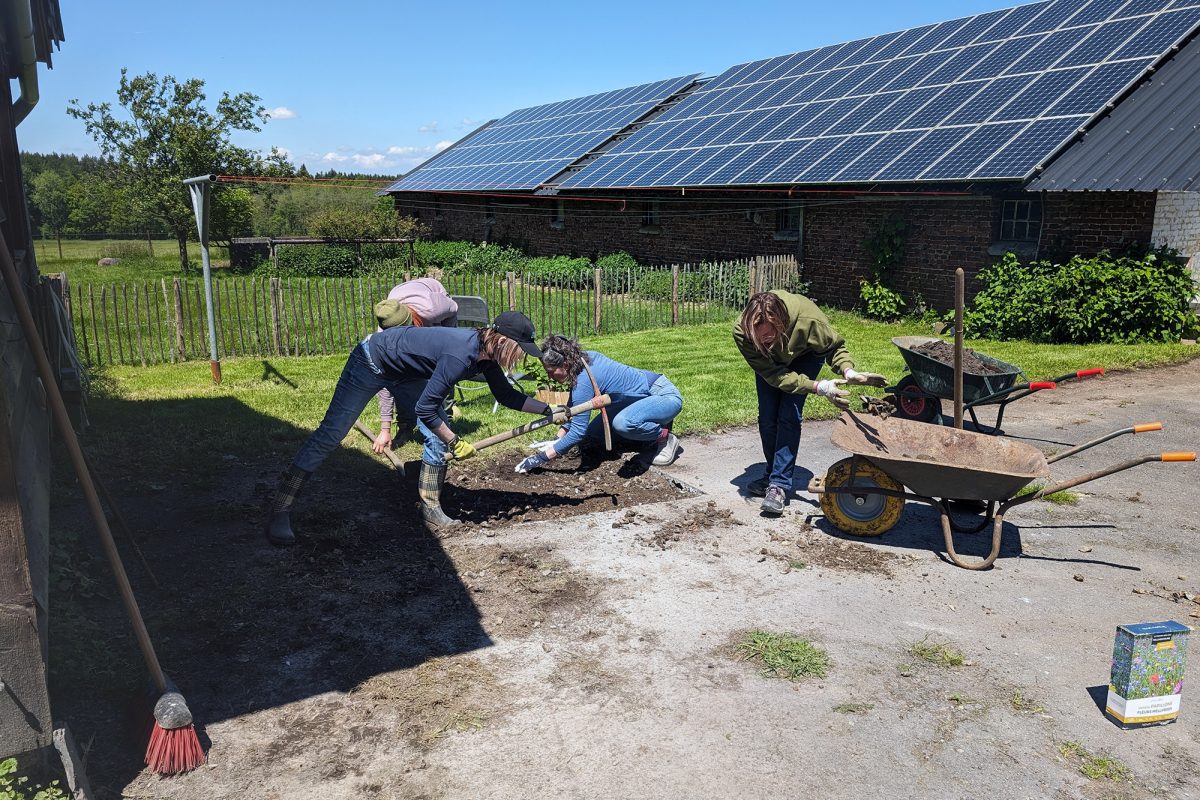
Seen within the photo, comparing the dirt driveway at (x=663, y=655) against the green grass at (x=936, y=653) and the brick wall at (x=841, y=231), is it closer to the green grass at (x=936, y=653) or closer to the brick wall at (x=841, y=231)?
the green grass at (x=936, y=653)

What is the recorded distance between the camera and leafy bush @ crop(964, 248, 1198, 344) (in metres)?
12.8

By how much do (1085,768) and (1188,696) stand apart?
0.94 m

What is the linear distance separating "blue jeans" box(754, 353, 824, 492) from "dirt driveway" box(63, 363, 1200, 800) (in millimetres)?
386

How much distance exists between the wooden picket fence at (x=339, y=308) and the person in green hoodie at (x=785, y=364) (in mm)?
8218

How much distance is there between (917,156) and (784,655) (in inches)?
515

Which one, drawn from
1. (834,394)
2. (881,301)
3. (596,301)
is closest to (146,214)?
(596,301)

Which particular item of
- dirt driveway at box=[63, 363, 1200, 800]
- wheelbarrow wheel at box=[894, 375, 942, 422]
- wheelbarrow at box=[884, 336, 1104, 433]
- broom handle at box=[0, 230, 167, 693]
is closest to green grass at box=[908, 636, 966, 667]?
dirt driveway at box=[63, 363, 1200, 800]

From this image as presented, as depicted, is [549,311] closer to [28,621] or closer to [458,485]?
[458,485]

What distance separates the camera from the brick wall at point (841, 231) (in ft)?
44.5

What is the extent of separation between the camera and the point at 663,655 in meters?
4.48

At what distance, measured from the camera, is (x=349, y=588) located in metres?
5.16

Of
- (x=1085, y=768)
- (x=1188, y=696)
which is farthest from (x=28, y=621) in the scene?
(x=1188, y=696)

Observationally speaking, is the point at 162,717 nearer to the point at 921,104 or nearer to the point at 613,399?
the point at 613,399

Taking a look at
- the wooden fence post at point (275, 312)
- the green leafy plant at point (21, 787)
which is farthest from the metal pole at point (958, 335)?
the wooden fence post at point (275, 312)
